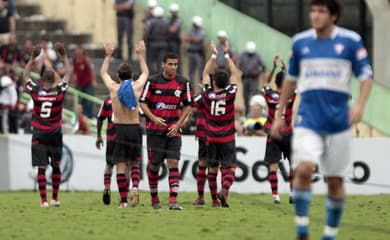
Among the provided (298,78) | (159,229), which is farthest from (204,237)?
(298,78)

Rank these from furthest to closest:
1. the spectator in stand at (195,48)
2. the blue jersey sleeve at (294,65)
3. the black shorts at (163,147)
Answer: the spectator in stand at (195,48)
the black shorts at (163,147)
the blue jersey sleeve at (294,65)

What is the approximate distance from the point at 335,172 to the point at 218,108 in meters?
7.80

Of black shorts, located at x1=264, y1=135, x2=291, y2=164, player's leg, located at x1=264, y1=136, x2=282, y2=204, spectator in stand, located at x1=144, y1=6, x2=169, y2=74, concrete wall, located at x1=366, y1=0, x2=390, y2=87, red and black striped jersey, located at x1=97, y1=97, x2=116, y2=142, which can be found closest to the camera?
red and black striped jersey, located at x1=97, y1=97, x2=116, y2=142

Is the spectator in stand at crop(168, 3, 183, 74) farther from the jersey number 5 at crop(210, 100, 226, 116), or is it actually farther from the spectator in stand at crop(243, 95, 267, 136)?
the jersey number 5 at crop(210, 100, 226, 116)

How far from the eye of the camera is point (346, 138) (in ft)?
40.7

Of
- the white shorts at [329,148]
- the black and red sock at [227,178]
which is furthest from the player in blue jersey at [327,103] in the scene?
the black and red sock at [227,178]

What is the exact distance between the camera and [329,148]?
12344 mm

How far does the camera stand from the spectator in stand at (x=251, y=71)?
30031mm

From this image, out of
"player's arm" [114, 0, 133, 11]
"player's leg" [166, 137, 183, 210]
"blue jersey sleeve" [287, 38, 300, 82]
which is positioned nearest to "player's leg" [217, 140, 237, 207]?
"player's leg" [166, 137, 183, 210]

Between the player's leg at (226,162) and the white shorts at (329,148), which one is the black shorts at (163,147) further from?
the white shorts at (329,148)

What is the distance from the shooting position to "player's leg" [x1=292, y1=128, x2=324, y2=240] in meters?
12.2

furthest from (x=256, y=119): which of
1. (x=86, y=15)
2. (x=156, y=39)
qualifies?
(x=86, y=15)

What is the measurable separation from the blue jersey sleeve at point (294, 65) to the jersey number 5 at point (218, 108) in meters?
7.36

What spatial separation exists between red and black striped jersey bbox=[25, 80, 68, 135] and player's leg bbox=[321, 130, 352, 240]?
26.5 ft
